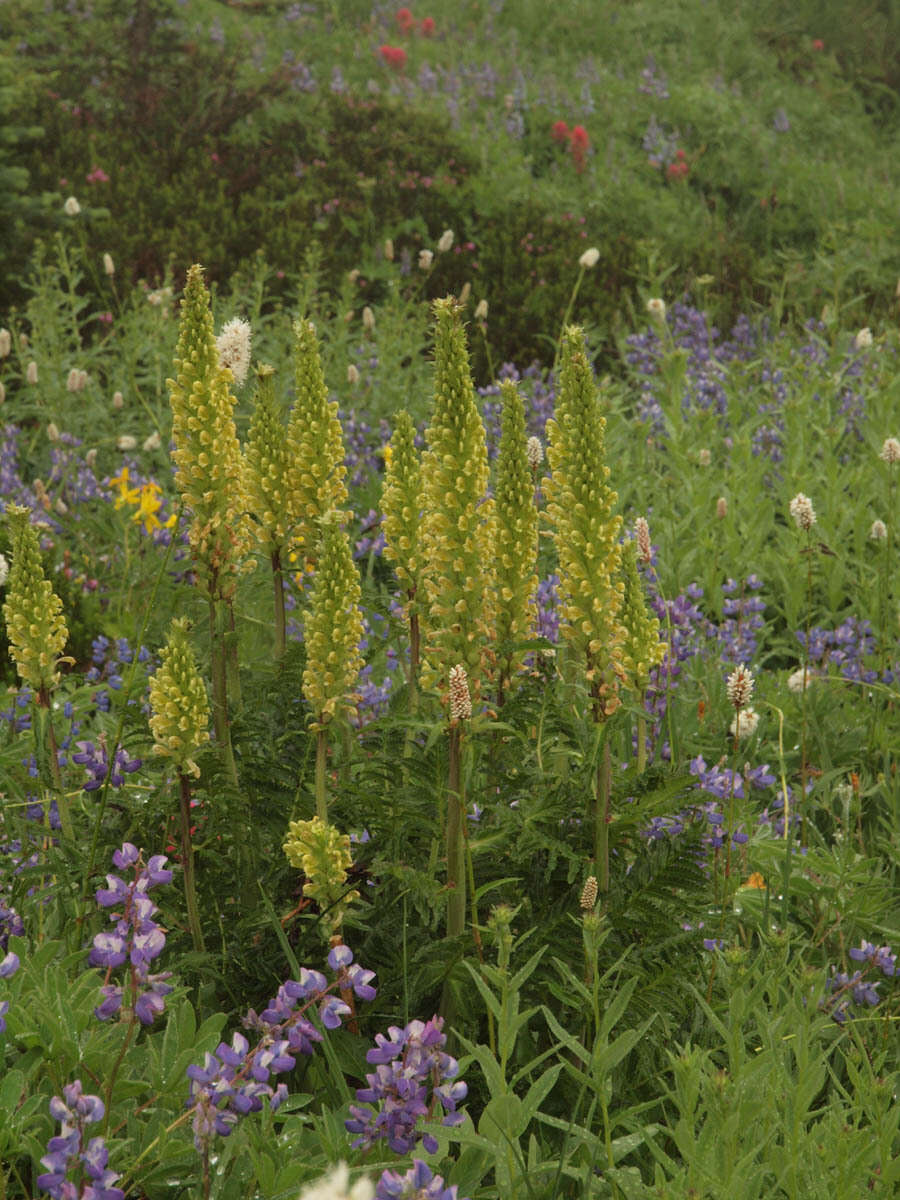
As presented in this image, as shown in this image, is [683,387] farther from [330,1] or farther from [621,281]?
[330,1]

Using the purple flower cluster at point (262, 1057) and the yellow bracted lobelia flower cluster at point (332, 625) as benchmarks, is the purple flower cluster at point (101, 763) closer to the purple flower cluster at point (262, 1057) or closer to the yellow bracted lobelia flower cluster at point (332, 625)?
the yellow bracted lobelia flower cluster at point (332, 625)

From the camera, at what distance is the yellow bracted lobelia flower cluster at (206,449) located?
6.61ft

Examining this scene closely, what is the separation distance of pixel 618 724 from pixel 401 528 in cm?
50

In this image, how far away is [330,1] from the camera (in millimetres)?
13961

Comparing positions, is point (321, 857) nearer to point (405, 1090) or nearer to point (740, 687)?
point (405, 1090)

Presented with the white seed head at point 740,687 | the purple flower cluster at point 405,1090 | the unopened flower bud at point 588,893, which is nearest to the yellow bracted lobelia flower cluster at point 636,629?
the white seed head at point 740,687

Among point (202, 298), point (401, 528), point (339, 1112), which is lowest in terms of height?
point (339, 1112)

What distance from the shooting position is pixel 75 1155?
1.37 metres

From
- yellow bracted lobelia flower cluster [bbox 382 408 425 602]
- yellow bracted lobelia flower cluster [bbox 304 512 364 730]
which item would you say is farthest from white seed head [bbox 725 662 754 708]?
yellow bracted lobelia flower cluster [bbox 304 512 364 730]

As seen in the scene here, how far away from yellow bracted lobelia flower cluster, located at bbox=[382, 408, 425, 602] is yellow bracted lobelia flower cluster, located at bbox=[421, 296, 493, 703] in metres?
0.10

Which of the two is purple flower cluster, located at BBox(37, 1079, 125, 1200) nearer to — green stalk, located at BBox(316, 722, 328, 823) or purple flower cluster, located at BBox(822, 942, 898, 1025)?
green stalk, located at BBox(316, 722, 328, 823)

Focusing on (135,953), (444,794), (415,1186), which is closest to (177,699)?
(135,953)

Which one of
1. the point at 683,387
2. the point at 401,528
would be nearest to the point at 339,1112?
the point at 401,528

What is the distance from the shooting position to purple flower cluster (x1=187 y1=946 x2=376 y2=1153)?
1405 millimetres
